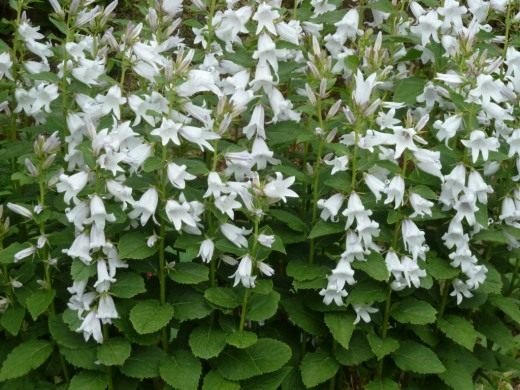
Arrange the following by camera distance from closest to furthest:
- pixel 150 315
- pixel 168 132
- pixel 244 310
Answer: pixel 168 132
pixel 150 315
pixel 244 310

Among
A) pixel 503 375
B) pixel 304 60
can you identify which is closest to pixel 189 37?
pixel 304 60

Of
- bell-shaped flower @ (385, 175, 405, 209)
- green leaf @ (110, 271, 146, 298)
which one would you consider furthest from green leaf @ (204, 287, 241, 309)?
bell-shaped flower @ (385, 175, 405, 209)

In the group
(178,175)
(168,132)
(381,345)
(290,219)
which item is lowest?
(381,345)

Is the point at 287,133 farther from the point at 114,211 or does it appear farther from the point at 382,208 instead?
the point at 114,211

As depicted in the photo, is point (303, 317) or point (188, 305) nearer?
point (188, 305)

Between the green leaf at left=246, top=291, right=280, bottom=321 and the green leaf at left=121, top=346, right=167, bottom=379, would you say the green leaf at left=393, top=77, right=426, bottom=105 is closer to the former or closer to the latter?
the green leaf at left=246, top=291, right=280, bottom=321

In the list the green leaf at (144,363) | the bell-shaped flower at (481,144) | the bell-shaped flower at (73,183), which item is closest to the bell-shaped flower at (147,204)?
the bell-shaped flower at (73,183)

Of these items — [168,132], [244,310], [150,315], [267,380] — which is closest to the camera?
[168,132]

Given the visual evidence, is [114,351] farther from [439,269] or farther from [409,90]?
[409,90]

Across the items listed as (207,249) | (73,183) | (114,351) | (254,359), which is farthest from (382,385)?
(73,183)
